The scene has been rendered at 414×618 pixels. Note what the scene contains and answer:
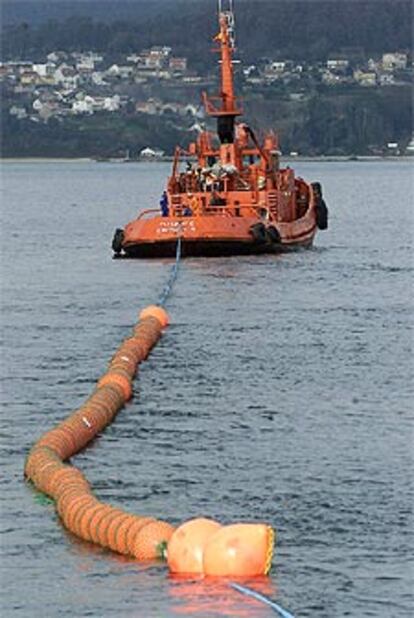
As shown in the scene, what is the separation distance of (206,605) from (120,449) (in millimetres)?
7250

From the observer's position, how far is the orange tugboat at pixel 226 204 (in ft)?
169

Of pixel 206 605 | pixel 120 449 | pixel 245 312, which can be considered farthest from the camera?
pixel 245 312

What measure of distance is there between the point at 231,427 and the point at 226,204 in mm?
26631

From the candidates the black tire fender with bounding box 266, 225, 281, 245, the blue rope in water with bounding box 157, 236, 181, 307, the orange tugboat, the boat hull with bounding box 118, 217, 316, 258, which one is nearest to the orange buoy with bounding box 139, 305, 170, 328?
the blue rope in water with bounding box 157, 236, 181, 307

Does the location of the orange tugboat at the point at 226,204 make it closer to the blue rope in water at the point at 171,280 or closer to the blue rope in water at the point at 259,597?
the blue rope in water at the point at 171,280

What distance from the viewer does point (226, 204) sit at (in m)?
52.8

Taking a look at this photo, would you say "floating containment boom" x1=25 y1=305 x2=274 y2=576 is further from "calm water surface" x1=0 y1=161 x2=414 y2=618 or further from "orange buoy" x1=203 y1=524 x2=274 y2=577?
"calm water surface" x1=0 y1=161 x2=414 y2=618

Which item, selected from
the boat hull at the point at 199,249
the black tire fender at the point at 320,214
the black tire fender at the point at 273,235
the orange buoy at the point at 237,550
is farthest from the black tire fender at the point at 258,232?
the orange buoy at the point at 237,550

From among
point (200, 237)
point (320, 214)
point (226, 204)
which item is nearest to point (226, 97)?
point (320, 214)

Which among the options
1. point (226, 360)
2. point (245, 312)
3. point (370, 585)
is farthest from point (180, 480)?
point (245, 312)

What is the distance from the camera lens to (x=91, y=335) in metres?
37.5

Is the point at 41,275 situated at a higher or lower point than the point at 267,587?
lower

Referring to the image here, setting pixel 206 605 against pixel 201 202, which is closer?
pixel 206 605

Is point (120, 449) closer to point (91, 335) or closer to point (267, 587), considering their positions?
point (267, 587)
